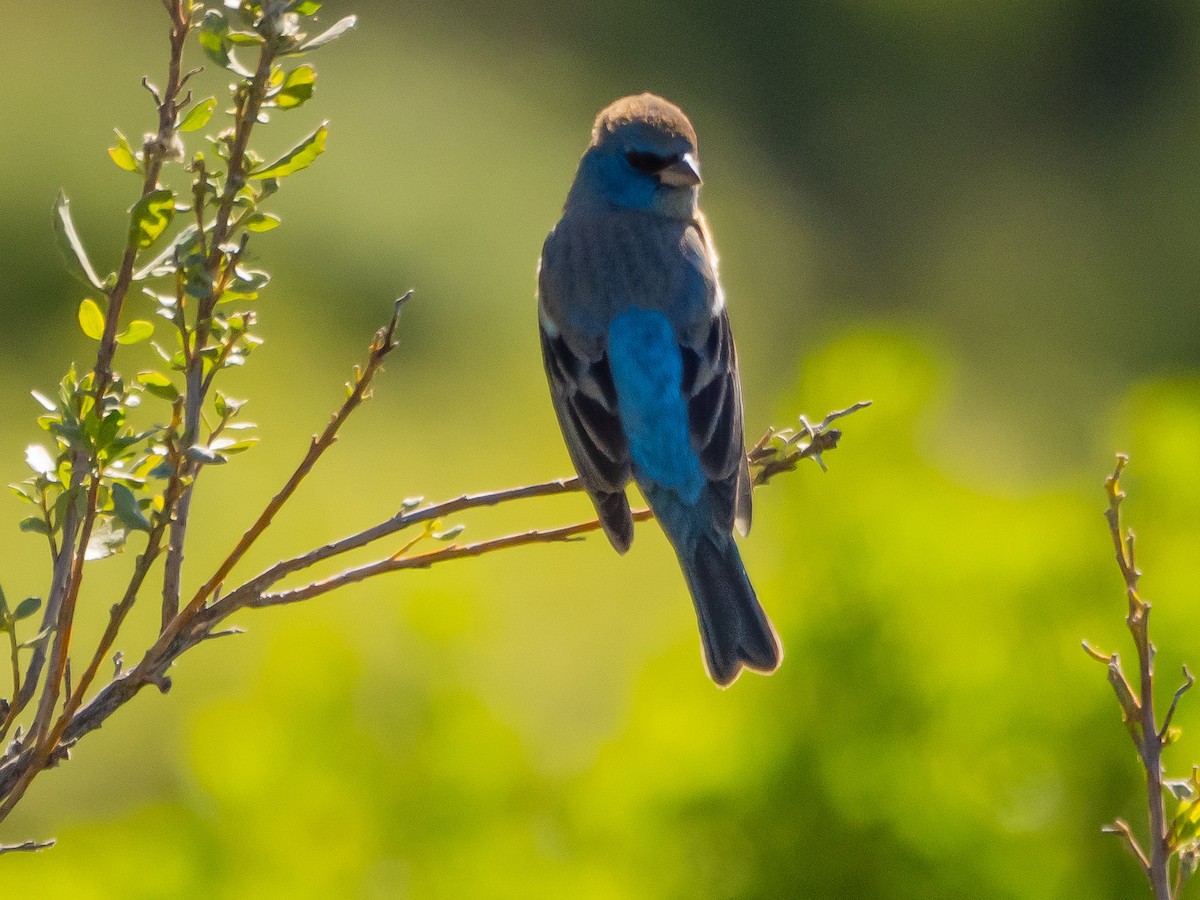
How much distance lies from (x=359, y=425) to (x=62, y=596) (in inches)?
267

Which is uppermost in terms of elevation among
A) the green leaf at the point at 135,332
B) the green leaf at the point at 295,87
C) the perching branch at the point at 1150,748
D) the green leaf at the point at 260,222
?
the green leaf at the point at 295,87

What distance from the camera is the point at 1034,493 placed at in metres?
3.92

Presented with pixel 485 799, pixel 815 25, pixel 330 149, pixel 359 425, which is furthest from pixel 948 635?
pixel 815 25

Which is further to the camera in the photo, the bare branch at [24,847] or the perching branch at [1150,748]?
the perching branch at [1150,748]

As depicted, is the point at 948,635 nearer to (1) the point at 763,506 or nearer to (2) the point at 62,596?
(2) the point at 62,596

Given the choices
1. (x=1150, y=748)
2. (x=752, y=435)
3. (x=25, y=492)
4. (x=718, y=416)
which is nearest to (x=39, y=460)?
(x=25, y=492)

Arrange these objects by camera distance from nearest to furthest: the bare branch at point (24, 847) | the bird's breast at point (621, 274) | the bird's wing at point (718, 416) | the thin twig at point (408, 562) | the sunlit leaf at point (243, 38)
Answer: the bare branch at point (24, 847) → the sunlit leaf at point (243, 38) → the thin twig at point (408, 562) → the bird's wing at point (718, 416) → the bird's breast at point (621, 274)

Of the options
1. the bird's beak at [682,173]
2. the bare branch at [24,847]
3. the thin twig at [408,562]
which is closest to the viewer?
the bare branch at [24,847]

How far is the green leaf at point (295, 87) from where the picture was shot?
4.33 ft

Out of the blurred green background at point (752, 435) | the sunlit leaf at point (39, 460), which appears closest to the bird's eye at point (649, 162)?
the blurred green background at point (752, 435)

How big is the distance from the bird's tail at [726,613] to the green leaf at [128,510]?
1.25m

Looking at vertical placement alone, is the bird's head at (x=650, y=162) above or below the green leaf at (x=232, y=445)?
above

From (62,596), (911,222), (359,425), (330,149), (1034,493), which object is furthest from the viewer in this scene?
(911,222)

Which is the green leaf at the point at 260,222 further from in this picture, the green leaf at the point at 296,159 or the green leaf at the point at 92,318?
the green leaf at the point at 92,318
